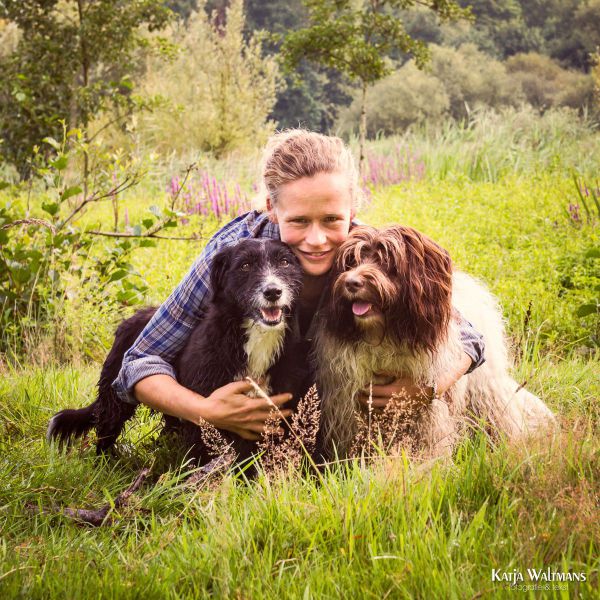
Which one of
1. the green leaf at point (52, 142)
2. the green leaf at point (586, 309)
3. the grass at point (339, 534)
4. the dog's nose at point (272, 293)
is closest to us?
the grass at point (339, 534)

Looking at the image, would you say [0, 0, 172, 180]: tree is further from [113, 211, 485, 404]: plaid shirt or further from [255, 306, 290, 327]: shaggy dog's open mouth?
[255, 306, 290, 327]: shaggy dog's open mouth

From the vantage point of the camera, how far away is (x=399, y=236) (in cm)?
313

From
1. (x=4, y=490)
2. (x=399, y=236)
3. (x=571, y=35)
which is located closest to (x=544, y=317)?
(x=399, y=236)

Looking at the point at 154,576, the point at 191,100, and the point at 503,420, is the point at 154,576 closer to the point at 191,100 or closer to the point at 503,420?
the point at 503,420

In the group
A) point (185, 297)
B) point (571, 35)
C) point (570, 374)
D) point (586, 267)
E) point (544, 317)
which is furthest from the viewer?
point (571, 35)

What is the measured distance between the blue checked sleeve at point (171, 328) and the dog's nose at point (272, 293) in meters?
0.59

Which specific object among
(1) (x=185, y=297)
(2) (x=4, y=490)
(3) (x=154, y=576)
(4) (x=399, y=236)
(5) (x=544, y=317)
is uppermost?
(4) (x=399, y=236)

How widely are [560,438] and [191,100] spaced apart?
16285 mm

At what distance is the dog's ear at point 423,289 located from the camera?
305 centimetres

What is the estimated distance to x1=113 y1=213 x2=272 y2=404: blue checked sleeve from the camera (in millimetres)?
3363

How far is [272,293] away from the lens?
9.34 ft

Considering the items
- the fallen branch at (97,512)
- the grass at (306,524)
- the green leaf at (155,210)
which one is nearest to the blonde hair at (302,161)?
the grass at (306,524)

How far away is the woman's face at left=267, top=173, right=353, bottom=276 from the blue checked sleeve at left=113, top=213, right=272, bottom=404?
0.31 m

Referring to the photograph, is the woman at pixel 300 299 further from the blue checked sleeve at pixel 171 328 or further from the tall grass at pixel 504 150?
the tall grass at pixel 504 150
